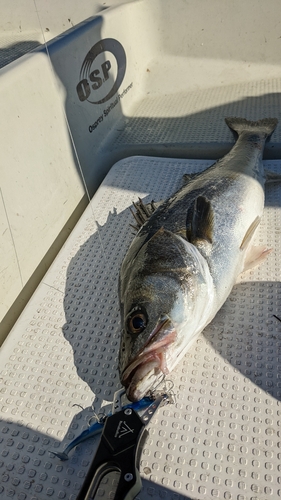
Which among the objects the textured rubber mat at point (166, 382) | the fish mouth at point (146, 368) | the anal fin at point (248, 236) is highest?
the fish mouth at point (146, 368)

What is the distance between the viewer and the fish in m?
1.71

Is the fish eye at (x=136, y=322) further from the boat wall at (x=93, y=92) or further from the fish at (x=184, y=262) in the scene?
the boat wall at (x=93, y=92)

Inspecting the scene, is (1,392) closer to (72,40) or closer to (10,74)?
(10,74)

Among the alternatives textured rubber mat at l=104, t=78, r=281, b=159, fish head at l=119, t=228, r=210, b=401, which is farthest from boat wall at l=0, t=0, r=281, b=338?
fish head at l=119, t=228, r=210, b=401

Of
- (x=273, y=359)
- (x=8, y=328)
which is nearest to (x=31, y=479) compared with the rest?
(x=8, y=328)

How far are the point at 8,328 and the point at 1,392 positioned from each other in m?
0.52

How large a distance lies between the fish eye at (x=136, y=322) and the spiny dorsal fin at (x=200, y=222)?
618 mm

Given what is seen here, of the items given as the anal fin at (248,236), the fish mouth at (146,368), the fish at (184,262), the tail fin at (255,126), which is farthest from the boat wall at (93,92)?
the anal fin at (248,236)

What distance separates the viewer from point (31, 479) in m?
1.67

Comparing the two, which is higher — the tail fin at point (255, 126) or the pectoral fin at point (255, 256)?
the tail fin at point (255, 126)

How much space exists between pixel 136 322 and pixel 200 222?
2.54ft

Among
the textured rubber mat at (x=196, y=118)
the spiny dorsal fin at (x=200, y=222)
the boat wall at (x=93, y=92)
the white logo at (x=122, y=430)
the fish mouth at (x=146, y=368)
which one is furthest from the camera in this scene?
the textured rubber mat at (x=196, y=118)

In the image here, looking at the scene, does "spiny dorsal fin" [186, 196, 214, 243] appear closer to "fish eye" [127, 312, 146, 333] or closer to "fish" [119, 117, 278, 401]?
"fish" [119, 117, 278, 401]

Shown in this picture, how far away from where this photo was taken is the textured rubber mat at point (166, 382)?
1640mm
